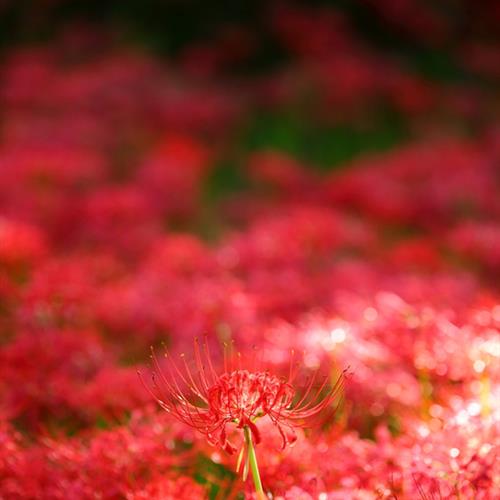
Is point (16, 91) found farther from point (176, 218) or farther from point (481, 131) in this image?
point (481, 131)

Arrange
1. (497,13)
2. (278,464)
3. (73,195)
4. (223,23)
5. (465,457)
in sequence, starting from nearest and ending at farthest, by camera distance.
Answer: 1. (465,457)
2. (278,464)
3. (73,195)
4. (497,13)
5. (223,23)

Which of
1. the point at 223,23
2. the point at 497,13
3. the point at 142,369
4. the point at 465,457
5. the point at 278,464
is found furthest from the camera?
the point at 223,23

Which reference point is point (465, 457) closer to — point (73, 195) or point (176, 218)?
point (176, 218)

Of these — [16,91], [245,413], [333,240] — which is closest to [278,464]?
[245,413]

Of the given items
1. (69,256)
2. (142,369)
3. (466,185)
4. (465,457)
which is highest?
(465,457)

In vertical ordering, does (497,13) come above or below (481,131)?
above

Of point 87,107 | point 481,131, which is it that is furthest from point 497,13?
point 87,107

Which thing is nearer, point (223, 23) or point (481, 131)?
point (481, 131)
